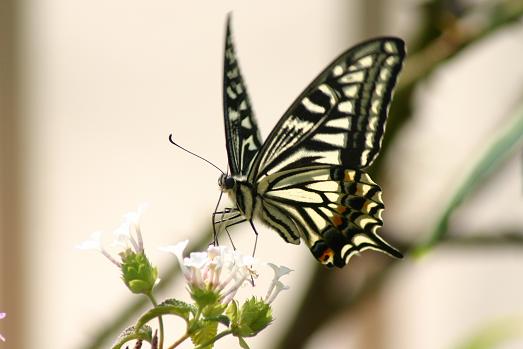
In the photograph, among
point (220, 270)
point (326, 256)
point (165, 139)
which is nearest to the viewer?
point (220, 270)

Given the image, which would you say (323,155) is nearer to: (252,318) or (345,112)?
(345,112)

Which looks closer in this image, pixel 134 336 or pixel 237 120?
pixel 134 336

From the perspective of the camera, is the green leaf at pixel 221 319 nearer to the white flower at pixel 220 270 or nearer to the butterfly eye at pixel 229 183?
the white flower at pixel 220 270

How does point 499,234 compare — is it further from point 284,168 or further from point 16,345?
point 16,345

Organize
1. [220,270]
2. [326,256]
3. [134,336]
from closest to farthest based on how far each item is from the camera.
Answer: [134,336] < [220,270] < [326,256]

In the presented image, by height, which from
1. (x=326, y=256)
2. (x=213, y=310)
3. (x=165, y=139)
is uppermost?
(x=213, y=310)

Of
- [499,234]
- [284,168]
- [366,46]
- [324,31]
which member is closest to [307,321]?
[499,234]

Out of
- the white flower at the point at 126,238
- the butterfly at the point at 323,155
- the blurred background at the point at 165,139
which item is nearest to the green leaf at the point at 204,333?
the white flower at the point at 126,238

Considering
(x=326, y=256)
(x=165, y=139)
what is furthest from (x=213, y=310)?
(x=165, y=139)
